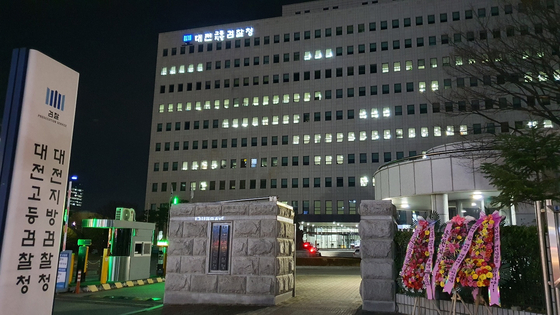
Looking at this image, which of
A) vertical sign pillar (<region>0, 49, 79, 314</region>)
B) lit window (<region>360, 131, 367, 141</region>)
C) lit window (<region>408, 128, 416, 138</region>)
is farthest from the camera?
lit window (<region>360, 131, 367, 141</region>)

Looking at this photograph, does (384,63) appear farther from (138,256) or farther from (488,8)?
(138,256)

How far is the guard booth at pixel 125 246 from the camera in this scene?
18.5 meters

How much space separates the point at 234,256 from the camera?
12531mm

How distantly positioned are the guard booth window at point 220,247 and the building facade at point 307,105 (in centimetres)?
4988

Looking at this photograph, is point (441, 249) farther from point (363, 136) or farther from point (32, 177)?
point (363, 136)

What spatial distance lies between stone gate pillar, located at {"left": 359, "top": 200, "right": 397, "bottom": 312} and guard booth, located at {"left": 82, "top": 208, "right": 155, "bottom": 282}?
11.8 meters

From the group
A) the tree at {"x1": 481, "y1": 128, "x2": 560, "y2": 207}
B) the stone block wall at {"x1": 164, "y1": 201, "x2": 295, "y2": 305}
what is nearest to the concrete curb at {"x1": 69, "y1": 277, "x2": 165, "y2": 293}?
the stone block wall at {"x1": 164, "y1": 201, "x2": 295, "y2": 305}

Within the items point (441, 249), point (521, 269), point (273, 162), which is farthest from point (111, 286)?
point (273, 162)

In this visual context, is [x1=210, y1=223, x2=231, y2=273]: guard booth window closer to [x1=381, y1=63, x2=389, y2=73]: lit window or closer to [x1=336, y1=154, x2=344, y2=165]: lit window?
[x1=336, y1=154, x2=344, y2=165]: lit window

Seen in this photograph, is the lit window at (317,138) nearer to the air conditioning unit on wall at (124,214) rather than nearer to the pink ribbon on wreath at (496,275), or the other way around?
the air conditioning unit on wall at (124,214)

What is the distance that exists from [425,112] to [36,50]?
60.8 metres

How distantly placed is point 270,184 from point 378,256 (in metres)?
55.1

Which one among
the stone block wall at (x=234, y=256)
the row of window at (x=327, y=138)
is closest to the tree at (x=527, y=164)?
the stone block wall at (x=234, y=256)

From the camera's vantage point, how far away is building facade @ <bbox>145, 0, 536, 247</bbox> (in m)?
61.8
